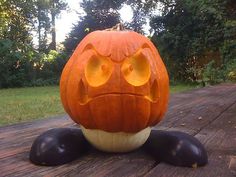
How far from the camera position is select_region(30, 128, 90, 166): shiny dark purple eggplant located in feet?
5.03

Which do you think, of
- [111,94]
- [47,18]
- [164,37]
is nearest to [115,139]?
[111,94]

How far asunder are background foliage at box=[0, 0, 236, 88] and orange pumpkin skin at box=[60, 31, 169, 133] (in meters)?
5.26

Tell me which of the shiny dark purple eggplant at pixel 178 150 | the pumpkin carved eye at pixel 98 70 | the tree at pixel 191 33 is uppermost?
the tree at pixel 191 33

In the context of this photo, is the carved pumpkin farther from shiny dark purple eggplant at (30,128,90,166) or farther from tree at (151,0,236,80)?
tree at (151,0,236,80)

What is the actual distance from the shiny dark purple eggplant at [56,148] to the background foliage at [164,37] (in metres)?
5.27

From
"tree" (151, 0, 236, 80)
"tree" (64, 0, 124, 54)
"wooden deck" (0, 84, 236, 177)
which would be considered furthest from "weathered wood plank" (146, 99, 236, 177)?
"tree" (64, 0, 124, 54)

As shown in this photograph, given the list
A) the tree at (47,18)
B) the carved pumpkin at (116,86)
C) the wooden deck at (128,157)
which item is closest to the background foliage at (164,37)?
the tree at (47,18)

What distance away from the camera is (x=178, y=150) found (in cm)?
156

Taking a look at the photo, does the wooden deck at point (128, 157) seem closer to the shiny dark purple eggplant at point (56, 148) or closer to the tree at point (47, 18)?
the shiny dark purple eggplant at point (56, 148)

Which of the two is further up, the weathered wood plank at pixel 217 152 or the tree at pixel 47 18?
the tree at pixel 47 18

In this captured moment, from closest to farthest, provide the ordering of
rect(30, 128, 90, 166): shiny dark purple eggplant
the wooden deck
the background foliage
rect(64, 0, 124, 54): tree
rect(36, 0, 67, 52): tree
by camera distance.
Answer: the wooden deck, rect(30, 128, 90, 166): shiny dark purple eggplant, the background foliage, rect(64, 0, 124, 54): tree, rect(36, 0, 67, 52): tree

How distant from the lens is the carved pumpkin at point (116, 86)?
5.05ft

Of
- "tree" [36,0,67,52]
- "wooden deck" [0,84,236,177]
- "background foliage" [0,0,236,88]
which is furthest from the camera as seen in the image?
"tree" [36,0,67,52]

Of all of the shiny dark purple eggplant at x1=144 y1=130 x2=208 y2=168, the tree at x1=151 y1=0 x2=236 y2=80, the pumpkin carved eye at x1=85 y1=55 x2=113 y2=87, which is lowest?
the shiny dark purple eggplant at x1=144 y1=130 x2=208 y2=168
